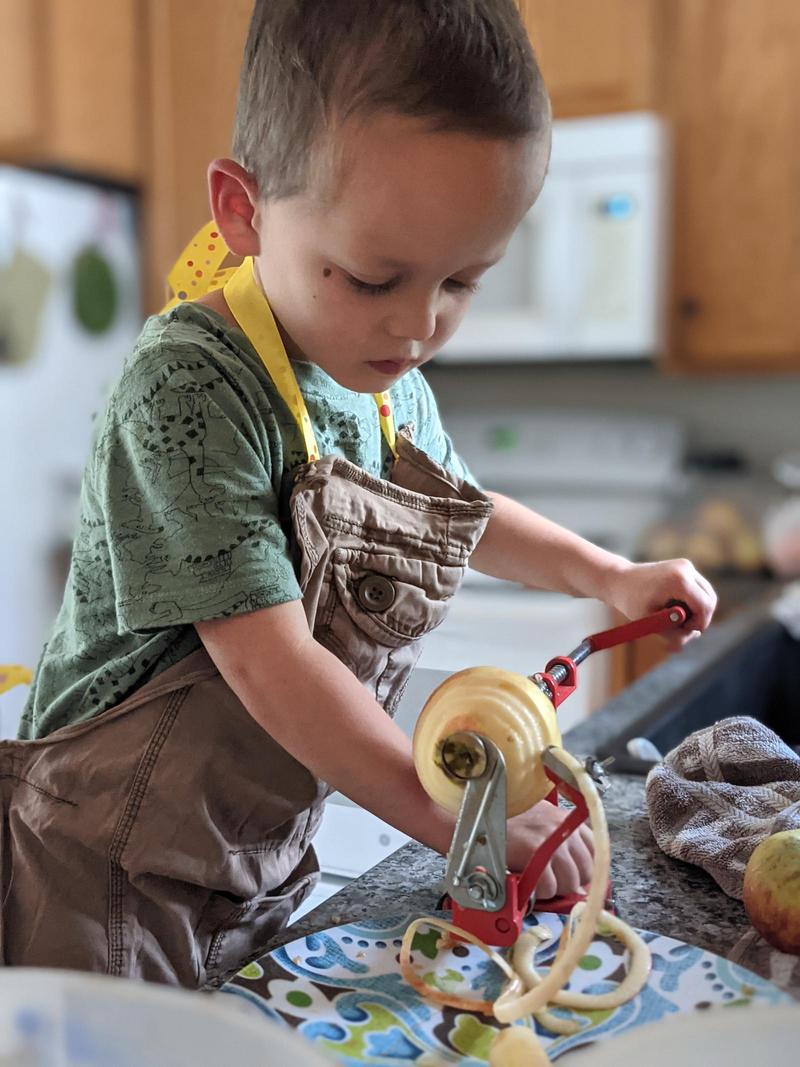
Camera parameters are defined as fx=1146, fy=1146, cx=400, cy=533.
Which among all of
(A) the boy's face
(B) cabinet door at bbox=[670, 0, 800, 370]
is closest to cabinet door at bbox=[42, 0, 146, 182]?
(B) cabinet door at bbox=[670, 0, 800, 370]

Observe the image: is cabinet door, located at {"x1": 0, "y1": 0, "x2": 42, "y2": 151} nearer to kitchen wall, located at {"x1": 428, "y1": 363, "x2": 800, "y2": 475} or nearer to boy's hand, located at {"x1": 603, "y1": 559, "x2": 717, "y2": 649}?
kitchen wall, located at {"x1": 428, "y1": 363, "x2": 800, "y2": 475}

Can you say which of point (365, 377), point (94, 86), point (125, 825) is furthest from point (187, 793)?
point (94, 86)

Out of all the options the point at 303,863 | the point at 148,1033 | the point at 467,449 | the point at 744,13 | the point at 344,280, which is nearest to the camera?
the point at 148,1033

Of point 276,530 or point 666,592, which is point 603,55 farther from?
point 276,530

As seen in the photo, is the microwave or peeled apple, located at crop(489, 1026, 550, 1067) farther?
the microwave

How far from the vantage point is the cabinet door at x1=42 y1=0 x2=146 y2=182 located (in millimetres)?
2502

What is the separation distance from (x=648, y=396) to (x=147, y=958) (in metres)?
2.44

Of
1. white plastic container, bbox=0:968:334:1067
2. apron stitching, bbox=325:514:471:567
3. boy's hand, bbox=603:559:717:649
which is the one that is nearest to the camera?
white plastic container, bbox=0:968:334:1067

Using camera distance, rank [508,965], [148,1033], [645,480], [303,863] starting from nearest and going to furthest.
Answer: [148,1033] < [508,965] < [303,863] < [645,480]

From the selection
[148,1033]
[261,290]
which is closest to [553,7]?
[261,290]

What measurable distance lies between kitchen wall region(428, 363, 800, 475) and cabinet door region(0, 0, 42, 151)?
3.76 ft

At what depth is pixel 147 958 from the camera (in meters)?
0.69

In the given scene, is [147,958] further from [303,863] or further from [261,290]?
[261,290]

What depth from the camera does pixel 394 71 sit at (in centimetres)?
59
